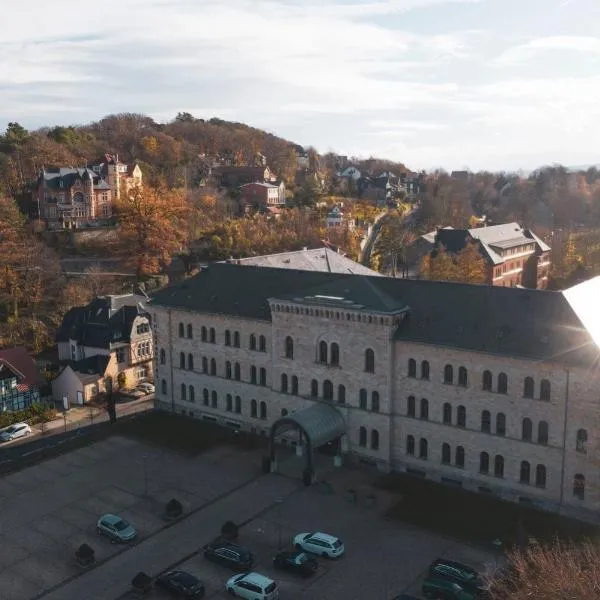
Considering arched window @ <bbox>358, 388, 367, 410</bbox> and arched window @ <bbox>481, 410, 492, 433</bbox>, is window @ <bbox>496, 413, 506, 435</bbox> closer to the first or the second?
arched window @ <bbox>481, 410, 492, 433</bbox>

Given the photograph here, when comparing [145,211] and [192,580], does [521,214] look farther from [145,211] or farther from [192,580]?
[192,580]

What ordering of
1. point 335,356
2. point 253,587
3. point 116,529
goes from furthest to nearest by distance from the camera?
point 335,356, point 116,529, point 253,587

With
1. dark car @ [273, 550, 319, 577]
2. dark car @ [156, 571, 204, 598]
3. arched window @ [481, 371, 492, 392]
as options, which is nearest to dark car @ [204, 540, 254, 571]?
dark car @ [273, 550, 319, 577]

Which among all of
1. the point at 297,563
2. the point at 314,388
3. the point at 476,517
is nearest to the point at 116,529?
the point at 297,563

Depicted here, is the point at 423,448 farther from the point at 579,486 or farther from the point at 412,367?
the point at 579,486

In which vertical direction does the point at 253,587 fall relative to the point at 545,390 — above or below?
below

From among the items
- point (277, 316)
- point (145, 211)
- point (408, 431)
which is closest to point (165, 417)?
point (277, 316)
